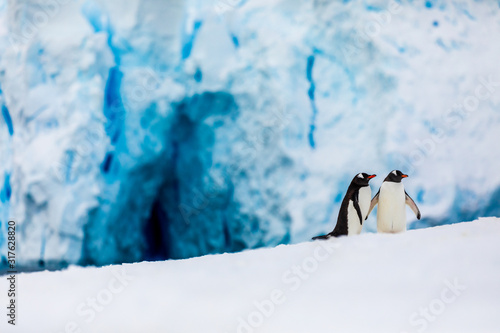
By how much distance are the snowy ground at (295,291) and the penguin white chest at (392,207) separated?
1.52 feet

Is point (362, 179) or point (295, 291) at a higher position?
point (362, 179)

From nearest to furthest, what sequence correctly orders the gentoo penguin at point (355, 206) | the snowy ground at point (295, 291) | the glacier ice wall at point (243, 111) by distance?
the snowy ground at point (295, 291) < the gentoo penguin at point (355, 206) < the glacier ice wall at point (243, 111)

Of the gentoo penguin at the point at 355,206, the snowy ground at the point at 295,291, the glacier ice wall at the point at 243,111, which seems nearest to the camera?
the snowy ground at the point at 295,291

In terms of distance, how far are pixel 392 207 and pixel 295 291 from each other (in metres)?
0.99

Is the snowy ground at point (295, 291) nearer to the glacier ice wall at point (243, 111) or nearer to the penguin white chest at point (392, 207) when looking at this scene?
the penguin white chest at point (392, 207)

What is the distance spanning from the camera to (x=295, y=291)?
61.7 inches

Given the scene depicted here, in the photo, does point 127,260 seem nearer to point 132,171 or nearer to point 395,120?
point 132,171

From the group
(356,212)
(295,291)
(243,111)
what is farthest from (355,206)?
(243,111)

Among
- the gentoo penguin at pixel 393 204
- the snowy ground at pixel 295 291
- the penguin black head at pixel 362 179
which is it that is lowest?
the snowy ground at pixel 295 291

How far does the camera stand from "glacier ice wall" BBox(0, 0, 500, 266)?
11.6 ft

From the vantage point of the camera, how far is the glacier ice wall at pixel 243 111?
139 inches

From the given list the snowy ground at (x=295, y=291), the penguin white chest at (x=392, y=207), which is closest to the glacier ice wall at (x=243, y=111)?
the penguin white chest at (x=392, y=207)

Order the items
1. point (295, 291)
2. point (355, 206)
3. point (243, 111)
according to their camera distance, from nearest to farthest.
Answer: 1. point (295, 291)
2. point (355, 206)
3. point (243, 111)

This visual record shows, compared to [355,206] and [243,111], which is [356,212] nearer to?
[355,206]
